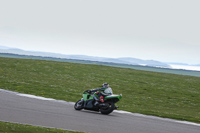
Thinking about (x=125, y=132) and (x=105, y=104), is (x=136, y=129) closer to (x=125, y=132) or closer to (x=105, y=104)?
(x=125, y=132)

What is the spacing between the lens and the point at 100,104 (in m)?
18.5

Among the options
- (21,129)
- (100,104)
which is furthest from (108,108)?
(21,129)

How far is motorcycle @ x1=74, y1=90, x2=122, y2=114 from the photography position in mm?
18312

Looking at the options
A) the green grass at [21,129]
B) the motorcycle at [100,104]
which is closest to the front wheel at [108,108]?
the motorcycle at [100,104]

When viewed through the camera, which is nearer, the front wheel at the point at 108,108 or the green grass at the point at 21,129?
the green grass at the point at 21,129

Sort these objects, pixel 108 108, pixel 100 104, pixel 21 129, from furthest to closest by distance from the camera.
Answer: pixel 100 104, pixel 108 108, pixel 21 129

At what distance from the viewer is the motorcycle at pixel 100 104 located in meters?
18.3

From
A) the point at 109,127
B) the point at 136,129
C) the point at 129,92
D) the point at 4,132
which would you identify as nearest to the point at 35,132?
the point at 4,132

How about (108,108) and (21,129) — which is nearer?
(21,129)

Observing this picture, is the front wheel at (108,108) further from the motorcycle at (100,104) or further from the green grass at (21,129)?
the green grass at (21,129)

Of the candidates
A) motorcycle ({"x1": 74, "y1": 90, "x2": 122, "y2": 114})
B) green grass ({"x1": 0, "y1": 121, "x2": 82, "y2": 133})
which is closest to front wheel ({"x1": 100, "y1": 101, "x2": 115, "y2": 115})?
motorcycle ({"x1": 74, "y1": 90, "x2": 122, "y2": 114})

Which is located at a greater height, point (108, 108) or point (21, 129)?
point (21, 129)

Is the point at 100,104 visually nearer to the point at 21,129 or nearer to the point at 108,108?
the point at 108,108

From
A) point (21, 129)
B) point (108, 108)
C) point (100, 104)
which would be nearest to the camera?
point (21, 129)
